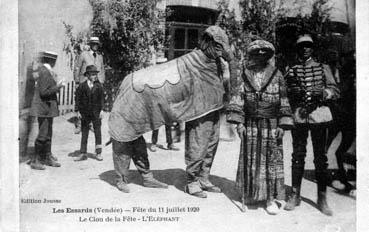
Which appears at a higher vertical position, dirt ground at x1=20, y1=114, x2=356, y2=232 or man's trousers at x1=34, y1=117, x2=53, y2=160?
man's trousers at x1=34, y1=117, x2=53, y2=160

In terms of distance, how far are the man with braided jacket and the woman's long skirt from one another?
18 cm

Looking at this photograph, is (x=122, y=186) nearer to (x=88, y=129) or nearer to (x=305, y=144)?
(x=88, y=129)

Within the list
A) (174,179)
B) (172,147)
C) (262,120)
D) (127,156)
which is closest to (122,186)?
(127,156)

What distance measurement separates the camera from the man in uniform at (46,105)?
4.32m

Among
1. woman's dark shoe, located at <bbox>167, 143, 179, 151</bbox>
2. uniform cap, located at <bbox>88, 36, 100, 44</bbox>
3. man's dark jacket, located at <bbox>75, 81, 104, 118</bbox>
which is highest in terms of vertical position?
uniform cap, located at <bbox>88, 36, 100, 44</bbox>

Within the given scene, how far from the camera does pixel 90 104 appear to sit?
4.84m

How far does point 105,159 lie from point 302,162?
7.16 feet

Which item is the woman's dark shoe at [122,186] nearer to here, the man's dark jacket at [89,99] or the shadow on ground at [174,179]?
the shadow on ground at [174,179]

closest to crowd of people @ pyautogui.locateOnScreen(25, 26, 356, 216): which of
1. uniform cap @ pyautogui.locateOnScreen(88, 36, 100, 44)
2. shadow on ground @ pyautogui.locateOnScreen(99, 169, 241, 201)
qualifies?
shadow on ground @ pyautogui.locateOnScreen(99, 169, 241, 201)

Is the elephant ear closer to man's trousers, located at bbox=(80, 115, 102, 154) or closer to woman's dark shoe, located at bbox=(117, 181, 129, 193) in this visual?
woman's dark shoe, located at bbox=(117, 181, 129, 193)

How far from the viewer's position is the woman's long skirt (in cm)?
364

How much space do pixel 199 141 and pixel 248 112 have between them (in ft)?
1.80

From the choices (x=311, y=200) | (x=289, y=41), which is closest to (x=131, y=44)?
(x=289, y=41)

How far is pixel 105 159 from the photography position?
15.6 ft
